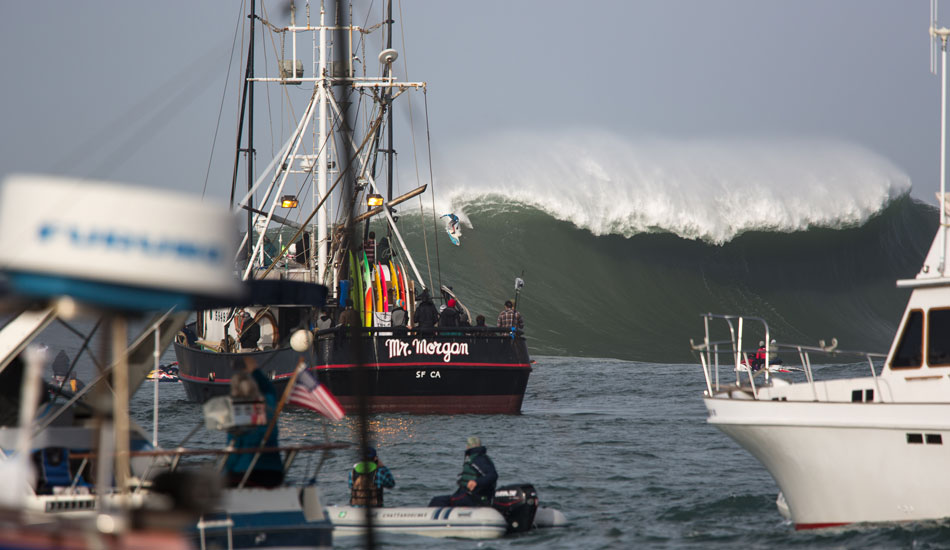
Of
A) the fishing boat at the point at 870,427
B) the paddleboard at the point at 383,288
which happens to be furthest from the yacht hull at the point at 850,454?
the paddleboard at the point at 383,288

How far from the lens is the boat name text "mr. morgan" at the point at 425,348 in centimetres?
2462

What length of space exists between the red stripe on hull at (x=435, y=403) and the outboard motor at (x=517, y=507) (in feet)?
37.4

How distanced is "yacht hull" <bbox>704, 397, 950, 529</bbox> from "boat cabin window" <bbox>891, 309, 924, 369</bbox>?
1.25 m

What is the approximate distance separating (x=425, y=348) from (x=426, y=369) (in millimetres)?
490

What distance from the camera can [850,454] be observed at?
12211 mm

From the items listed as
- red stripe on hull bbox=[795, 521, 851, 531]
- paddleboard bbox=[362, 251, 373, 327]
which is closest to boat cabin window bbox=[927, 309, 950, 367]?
red stripe on hull bbox=[795, 521, 851, 531]

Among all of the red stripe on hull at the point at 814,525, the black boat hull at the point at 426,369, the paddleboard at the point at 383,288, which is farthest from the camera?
the paddleboard at the point at 383,288

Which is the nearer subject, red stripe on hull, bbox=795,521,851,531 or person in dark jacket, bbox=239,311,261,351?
red stripe on hull, bbox=795,521,851,531

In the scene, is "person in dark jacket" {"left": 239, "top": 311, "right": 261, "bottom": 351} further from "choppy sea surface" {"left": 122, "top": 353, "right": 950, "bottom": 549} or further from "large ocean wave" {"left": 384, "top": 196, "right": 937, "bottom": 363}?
"large ocean wave" {"left": 384, "top": 196, "right": 937, "bottom": 363}

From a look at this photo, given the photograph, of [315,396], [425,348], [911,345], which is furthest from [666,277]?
[315,396]

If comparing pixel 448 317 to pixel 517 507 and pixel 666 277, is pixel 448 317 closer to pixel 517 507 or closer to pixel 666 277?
pixel 517 507

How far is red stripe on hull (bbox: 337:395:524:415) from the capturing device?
82.2 ft

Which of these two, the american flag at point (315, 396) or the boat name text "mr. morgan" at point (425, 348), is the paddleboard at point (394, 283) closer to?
the boat name text "mr. morgan" at point (425, 348)

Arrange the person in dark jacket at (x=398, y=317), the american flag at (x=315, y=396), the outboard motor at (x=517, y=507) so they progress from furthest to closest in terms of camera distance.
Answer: the person in dark jacket at (x=398, y=317)
the outboard motor at (x=517, y=507)
the american flag at (x=315, y=396)
